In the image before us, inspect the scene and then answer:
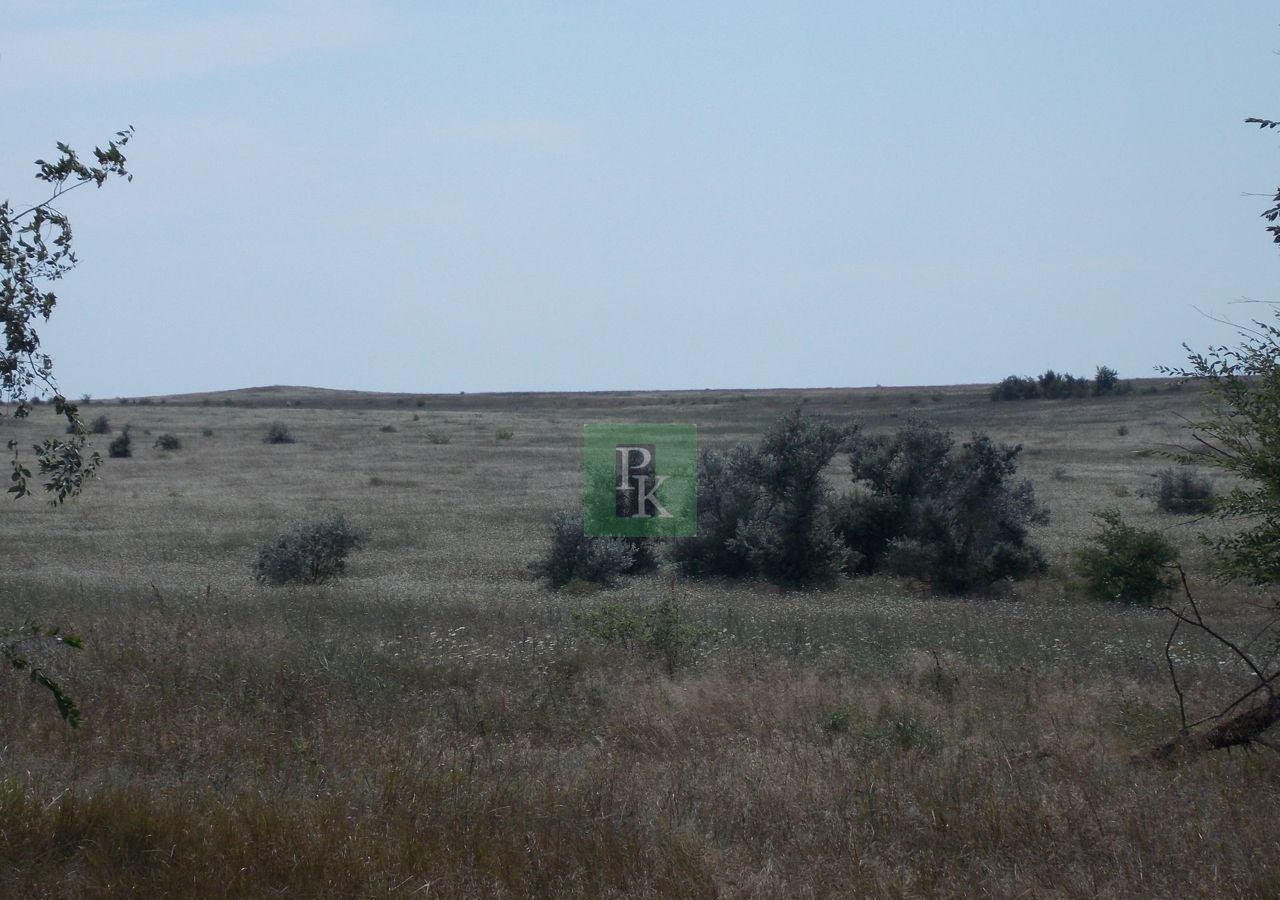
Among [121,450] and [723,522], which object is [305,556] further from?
[121,450]

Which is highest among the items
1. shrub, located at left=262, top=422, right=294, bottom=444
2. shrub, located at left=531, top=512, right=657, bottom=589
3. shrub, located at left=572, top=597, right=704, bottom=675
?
shrub, located at left=262, top=422, right=294, bottom=444

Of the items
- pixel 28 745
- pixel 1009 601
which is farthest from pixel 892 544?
pixel 28 745

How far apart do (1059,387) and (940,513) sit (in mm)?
60276

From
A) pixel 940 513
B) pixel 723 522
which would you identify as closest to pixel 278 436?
pixel 723 522

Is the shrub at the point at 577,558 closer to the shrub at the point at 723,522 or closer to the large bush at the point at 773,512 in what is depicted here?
the shrub at the point at 723,522

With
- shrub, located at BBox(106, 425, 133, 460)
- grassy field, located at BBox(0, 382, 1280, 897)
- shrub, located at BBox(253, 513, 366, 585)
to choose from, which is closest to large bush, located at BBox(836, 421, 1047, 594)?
grassy field, located at BBox(0, 382, 1280, 897)

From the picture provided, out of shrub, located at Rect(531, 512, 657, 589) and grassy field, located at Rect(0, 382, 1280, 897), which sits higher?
grassy field, located at Rect(0, 382, 1280, 897)

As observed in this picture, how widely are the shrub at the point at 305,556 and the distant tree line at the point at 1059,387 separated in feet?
205

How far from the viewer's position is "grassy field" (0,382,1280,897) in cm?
433

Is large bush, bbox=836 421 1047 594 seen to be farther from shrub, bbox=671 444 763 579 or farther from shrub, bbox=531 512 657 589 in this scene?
shrub, bbox=531 512 657 589

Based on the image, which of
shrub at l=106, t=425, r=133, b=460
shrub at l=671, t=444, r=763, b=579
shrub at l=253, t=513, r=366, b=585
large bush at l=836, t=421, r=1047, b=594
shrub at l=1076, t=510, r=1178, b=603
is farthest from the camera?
shrub at l=106, t=425, r=133, b=460

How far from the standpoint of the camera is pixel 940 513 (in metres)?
18.9

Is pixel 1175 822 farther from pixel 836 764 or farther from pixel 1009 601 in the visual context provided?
pixel 1009 601

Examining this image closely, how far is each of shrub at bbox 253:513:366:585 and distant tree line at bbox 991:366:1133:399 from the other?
6247 centimetres
